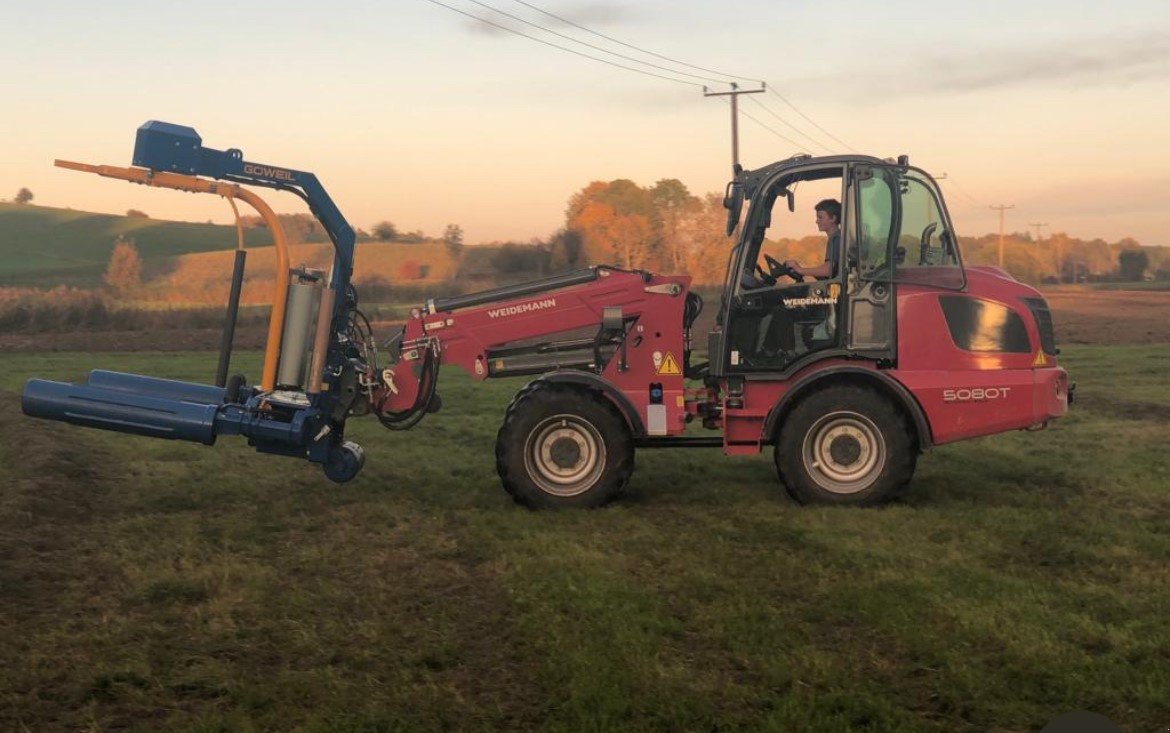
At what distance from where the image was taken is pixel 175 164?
930 centimetres

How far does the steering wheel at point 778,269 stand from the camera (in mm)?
9727

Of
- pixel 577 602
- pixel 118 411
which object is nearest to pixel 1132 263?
pixel 118 411

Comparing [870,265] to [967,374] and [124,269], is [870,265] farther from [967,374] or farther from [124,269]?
[124,269]

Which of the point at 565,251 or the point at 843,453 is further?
the point at 565,251

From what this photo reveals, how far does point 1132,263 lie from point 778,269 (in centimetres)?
11000

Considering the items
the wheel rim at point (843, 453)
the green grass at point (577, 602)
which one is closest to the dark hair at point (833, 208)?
the wheel rim at point (843, 453)

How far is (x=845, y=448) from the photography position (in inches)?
367

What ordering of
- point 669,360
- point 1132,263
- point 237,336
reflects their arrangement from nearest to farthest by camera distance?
point 669,360
point 237,336
point 1132,263

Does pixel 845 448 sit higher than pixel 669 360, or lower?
lower

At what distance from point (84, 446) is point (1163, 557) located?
11.3 meters

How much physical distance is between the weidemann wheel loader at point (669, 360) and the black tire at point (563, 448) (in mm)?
15

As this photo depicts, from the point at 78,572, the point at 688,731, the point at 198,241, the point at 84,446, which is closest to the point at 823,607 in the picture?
the point at 688,731

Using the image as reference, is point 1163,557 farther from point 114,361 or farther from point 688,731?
point 114,361

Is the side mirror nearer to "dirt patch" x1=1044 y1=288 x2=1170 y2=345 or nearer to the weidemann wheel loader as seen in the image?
the weidemann wheel loader
